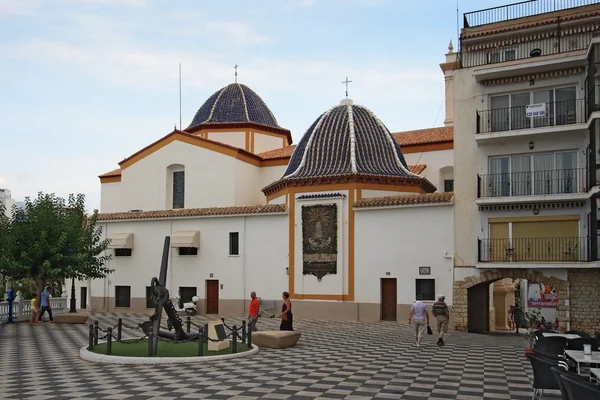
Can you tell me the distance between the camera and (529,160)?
23875mm

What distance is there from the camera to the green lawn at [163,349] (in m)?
15.6

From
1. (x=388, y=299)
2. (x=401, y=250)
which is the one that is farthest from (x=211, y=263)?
(x=401, y=250)

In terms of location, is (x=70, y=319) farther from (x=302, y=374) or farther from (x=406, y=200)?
(x=302, y=374)

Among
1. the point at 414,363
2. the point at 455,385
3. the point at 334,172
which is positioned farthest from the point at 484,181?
the point at 455,385

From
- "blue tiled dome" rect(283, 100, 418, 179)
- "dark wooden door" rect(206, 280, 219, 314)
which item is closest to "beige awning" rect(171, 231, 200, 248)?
"dark wooden door" rect(206, 280, 219, 314)

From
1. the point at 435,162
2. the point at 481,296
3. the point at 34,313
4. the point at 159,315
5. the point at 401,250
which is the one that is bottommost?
the point at 34,313

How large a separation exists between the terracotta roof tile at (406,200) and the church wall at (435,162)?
7.25 meters

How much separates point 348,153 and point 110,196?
18.2m

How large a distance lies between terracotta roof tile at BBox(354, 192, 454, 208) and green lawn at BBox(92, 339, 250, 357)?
37.9 ft

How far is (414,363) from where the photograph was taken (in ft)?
50.2

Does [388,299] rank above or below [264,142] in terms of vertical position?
below

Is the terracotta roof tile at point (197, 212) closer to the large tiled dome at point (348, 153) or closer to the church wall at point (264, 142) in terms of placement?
the large tiled dome at point (348, 153)

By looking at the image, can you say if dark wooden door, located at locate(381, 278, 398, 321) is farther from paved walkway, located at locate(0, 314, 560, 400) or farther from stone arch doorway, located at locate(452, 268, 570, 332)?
paved walkway, located at locate(0, 314, 560, 400)

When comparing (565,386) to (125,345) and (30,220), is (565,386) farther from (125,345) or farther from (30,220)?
(30,220)
